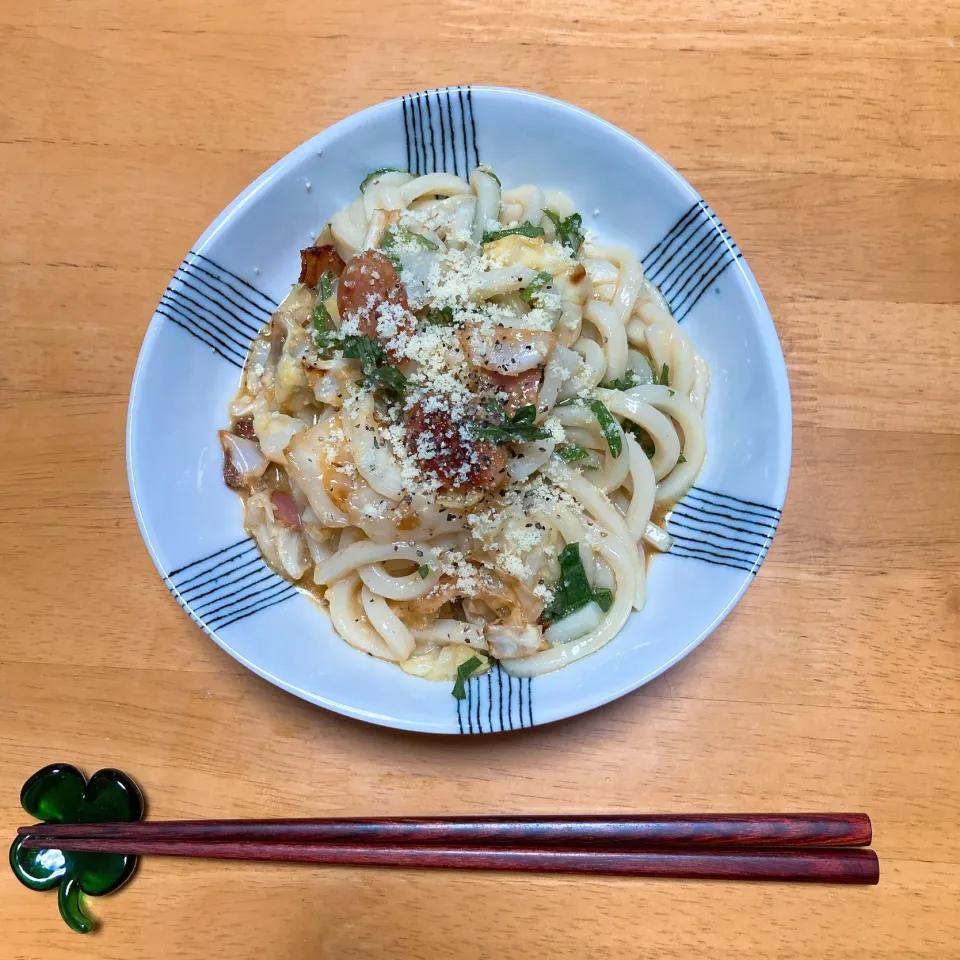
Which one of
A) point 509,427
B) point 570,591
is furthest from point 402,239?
point 570,591

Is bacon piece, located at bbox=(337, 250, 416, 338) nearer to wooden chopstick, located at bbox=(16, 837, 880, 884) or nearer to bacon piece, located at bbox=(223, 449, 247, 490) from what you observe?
bacon piece, located at bbox=(223, 449, 247, 490)

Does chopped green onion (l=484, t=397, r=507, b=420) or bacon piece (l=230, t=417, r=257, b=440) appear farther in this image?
bacon piece (l=230, t=417, r=257, b=440)

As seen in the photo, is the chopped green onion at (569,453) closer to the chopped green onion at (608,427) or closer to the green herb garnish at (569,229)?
the chopped green onion at (608,427)

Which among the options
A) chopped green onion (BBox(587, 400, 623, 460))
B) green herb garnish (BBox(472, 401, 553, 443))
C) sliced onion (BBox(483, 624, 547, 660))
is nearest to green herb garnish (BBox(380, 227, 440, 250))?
green herb garnish (BBox(472, 401, 553, 443))

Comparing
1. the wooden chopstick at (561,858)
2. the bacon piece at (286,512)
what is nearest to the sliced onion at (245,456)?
the bacon piece at (286,512)

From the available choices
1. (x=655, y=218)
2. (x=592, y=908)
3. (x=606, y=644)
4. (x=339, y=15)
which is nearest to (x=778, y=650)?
(x=606, y=644)
